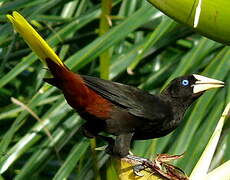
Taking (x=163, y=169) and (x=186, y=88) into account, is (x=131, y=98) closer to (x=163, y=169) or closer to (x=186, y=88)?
(x=186, y=88)

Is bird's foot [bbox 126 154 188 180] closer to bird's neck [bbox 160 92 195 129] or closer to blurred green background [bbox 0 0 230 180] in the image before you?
blurred green background [bbox 0 0 230 180]

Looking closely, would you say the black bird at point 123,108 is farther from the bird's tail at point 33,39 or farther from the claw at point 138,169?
the claw at point 138,169

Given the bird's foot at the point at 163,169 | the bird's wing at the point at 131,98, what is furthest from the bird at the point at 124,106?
the bird's foot at the point at 163,169

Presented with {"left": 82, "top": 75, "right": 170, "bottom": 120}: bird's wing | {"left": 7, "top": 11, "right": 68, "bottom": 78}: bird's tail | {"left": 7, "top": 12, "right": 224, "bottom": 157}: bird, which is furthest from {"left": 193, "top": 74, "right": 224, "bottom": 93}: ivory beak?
{"left": 7, "top": 11, "right": 68, "bottom": 78}: bird's tail

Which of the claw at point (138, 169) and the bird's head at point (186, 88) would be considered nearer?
the claw at point (138, 169)

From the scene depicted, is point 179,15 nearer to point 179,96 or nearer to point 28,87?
point 179,96
